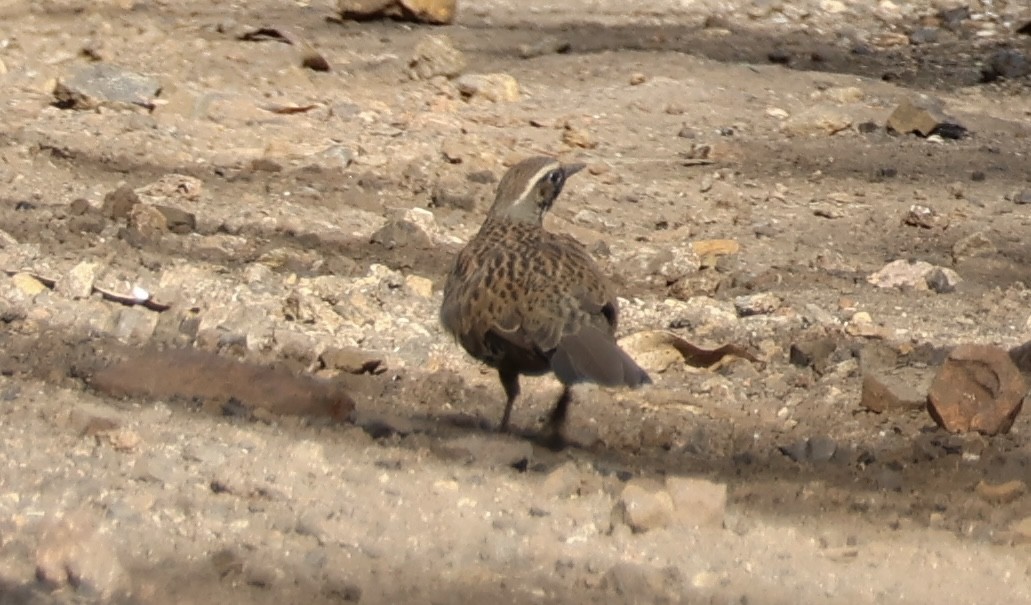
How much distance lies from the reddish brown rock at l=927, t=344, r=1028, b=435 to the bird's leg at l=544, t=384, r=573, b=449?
43.9 inches

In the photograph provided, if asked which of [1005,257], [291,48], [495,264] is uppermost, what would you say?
[495,264]

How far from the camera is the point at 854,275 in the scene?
779cm

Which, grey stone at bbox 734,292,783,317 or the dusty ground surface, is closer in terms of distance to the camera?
the dusty ground surface

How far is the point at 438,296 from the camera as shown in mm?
7320

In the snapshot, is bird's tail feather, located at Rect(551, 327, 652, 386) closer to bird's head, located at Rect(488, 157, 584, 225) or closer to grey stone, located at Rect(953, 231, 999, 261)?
bird's head, located at Rect(488, 157, 584, 225)

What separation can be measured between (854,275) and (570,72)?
3222 mm

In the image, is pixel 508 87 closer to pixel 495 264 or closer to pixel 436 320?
pixel 436 320

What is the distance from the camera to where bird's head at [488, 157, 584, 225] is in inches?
268

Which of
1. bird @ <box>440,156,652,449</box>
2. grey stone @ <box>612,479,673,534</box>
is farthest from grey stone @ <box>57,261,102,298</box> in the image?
grey stone @ <box>612,479,673,534</box>

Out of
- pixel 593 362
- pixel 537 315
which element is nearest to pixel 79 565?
pixel 593 362

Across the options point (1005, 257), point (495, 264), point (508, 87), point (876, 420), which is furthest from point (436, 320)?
point (508, 87)

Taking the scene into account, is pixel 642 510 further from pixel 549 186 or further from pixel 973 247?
pixel 973 247

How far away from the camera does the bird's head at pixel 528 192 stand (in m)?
6.81

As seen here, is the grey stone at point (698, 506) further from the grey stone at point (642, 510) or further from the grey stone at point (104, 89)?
the grey stone at point (104, 89)
